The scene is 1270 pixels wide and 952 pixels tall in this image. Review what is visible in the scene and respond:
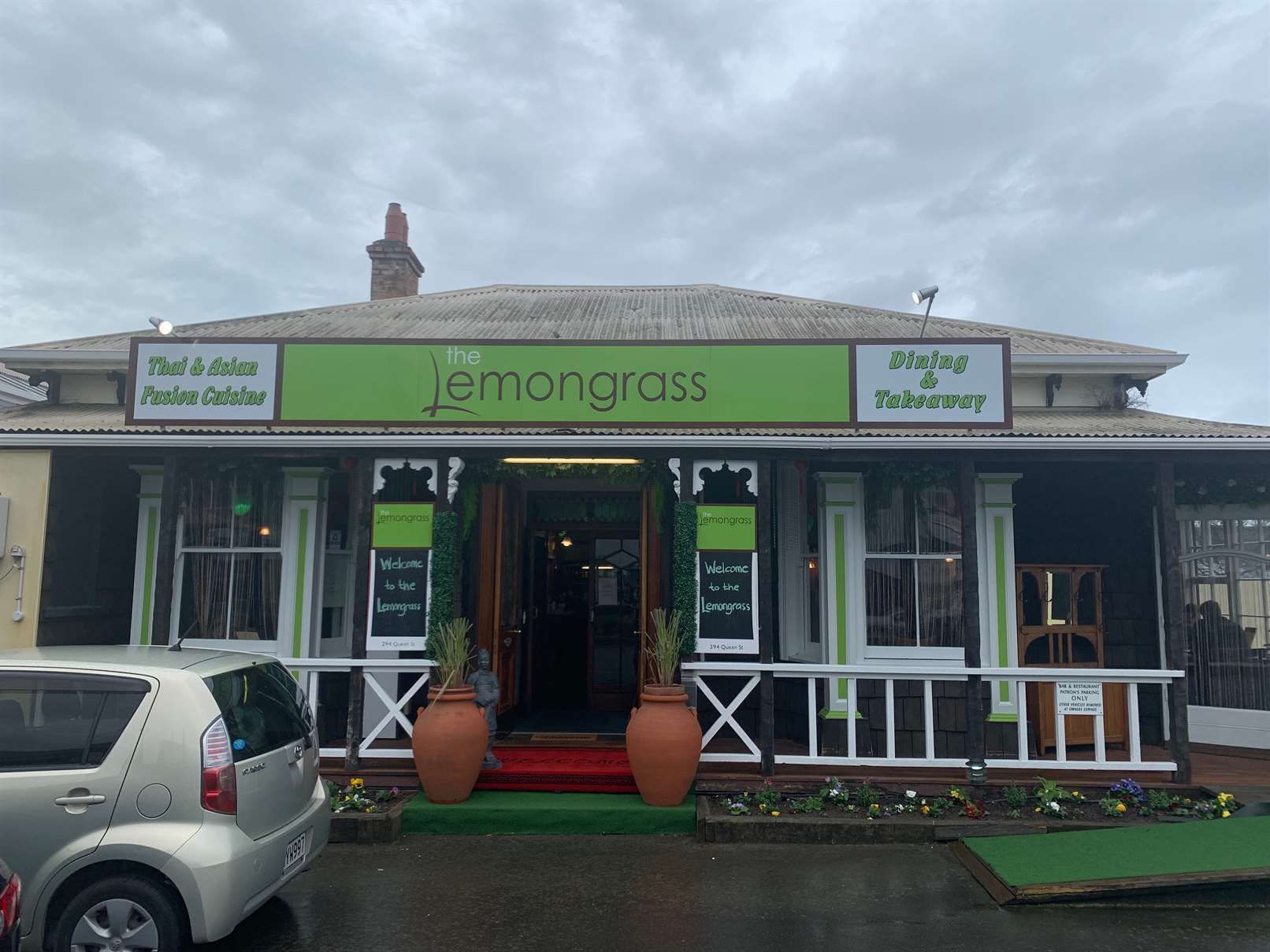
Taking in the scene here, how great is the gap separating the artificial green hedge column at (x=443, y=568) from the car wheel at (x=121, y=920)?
3.50 meters

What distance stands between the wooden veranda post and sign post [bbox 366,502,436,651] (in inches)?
113

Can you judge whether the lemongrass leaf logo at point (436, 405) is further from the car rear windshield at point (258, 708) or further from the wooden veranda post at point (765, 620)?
the car rear windshield at point (258, 708)

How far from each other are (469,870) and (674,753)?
1744mm

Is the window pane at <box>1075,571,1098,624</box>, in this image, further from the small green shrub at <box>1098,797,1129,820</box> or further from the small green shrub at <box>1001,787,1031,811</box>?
the small green shrub at <box>1001,787,1031,811</box>

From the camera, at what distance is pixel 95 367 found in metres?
10.0

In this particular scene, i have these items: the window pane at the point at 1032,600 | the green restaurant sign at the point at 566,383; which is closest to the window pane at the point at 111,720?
the green restaurant sign at the point at 566,383

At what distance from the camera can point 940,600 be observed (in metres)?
8.41

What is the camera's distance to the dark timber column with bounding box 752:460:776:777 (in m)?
7.19

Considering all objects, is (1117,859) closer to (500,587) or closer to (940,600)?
(940,600)

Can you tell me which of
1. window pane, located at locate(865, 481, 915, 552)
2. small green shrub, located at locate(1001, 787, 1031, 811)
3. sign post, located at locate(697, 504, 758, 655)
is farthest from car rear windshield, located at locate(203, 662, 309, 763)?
window pane, located at locate(865, 481, 915, 552)

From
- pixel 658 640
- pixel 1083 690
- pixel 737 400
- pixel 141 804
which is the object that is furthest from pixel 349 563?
pixel 1083 690

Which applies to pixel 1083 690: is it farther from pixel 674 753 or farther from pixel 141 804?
pixel 141 804

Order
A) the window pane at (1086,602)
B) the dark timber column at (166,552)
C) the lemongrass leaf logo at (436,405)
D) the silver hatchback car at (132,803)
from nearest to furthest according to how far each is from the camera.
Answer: the silver hatchback car at (132,803)
the dark timber column at (166,552)
the lemongrass leaf logo at (436,405)
the window pane at (1086,602)

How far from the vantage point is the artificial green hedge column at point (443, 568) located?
24.3 feet
